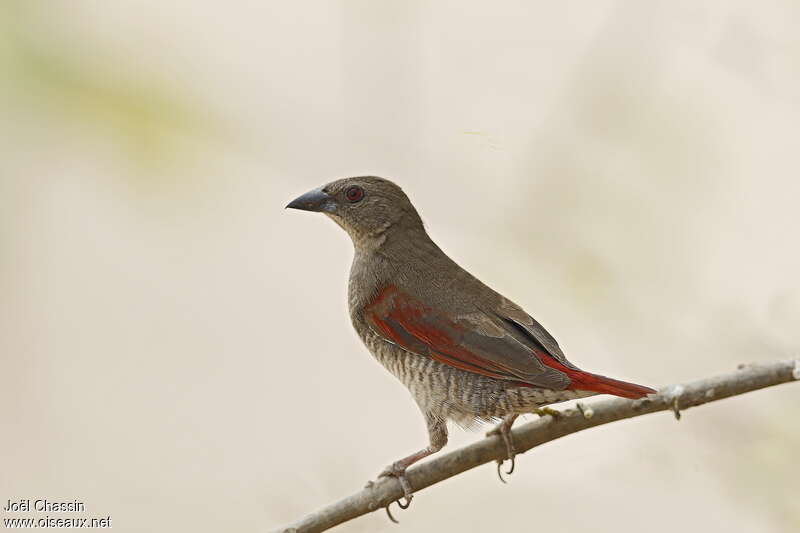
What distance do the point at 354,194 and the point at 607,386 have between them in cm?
114

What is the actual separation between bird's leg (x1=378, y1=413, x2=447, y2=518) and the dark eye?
2.40ft

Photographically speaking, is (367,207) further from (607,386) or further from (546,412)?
(607,386)

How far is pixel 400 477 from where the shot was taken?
260cm

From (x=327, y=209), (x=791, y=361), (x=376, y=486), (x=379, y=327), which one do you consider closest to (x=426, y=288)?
(x=379, y=327)

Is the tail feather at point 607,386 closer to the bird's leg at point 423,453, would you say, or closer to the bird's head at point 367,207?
the bird's leg at point 423,453

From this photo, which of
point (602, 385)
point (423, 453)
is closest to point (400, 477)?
point (423, 453)

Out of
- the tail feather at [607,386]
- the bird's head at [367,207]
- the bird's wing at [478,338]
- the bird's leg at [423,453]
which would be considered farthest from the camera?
the bird's head at [367,207]

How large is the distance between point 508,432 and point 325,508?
0.64 meters

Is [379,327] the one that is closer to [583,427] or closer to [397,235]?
[397,235]

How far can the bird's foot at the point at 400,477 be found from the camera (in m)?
2.55

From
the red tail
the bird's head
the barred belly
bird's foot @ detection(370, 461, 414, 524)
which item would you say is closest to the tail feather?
the red tail

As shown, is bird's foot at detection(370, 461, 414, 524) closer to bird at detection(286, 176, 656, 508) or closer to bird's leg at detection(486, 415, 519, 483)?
bird at detection(286, 176, 656, 508)

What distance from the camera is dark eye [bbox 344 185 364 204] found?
2.90 meters

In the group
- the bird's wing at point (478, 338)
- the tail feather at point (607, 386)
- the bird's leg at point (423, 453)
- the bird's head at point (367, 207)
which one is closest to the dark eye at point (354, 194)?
the bird's head at point (367, 207)
